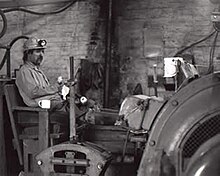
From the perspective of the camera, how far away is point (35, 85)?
5090 millimetres

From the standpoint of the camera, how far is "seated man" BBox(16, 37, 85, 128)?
4.82 m

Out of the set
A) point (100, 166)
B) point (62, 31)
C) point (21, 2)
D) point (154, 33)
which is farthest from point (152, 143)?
point (62, 31)

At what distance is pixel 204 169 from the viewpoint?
6.34 feet

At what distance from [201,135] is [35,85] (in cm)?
325

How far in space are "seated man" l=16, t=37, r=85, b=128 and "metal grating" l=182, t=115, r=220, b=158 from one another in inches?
93.3

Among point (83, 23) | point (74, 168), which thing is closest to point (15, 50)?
point (83, 23)

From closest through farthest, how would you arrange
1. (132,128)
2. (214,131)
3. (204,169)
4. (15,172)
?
(204,169)
(214,131)
(132,128)
(15,172)

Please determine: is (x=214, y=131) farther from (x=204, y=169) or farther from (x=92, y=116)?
(x=92, y=116)

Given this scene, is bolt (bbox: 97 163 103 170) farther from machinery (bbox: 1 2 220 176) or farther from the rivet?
the rivet

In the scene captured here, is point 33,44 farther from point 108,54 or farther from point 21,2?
point 108,54

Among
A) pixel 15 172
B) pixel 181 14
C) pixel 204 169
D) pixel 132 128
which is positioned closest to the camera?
pixel 204 169

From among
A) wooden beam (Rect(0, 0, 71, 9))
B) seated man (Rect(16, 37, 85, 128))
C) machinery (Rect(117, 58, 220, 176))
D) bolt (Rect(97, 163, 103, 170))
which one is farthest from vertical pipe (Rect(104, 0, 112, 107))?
machinery (Rect(117, 58, 220, 176))

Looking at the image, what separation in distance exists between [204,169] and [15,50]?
5644mm

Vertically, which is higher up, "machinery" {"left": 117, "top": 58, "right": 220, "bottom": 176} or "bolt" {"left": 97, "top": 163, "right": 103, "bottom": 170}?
"machinery" {"left": 117, "top": 58, "right": 220, "bottom": 176}
